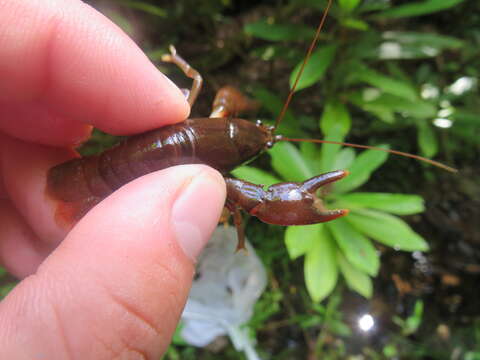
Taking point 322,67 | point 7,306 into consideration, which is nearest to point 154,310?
point 7,306

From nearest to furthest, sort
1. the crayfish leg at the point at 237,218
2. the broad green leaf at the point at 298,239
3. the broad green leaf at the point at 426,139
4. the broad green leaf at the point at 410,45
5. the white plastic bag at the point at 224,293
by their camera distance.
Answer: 1. the crayfish leg at the point at 237,218
2. the broad green leaf at the point at 298,239
3. the broad green leaf at the point at 410,45
4. the white plastic bag at the point at 224,293
5. the broad green leaf at the point at 426,139

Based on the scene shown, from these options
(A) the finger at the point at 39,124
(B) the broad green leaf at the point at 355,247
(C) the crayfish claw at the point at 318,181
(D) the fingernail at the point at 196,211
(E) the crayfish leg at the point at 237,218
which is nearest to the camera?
(D) the fingernail at the point at 196,211

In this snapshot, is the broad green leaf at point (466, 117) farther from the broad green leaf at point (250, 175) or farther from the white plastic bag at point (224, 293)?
the white plastic bag at point (224, 293)

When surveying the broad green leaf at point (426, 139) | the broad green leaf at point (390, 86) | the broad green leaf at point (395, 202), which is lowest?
the broad green leaf at point (426, 139)

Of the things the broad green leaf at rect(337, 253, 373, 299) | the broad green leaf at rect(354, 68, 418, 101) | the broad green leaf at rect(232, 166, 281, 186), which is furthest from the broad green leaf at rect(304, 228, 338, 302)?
the broad green leaf at rect(354, 68, 418, 101)

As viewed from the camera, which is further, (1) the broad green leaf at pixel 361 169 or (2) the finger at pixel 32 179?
(1) the broad green leaf at pixel 361 169

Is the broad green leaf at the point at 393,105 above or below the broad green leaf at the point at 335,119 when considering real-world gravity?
below

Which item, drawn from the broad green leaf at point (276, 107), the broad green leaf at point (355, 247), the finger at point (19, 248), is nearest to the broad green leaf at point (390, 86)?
the broad green leaf at point (276, 107)

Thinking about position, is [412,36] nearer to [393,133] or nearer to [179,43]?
[393,133]
